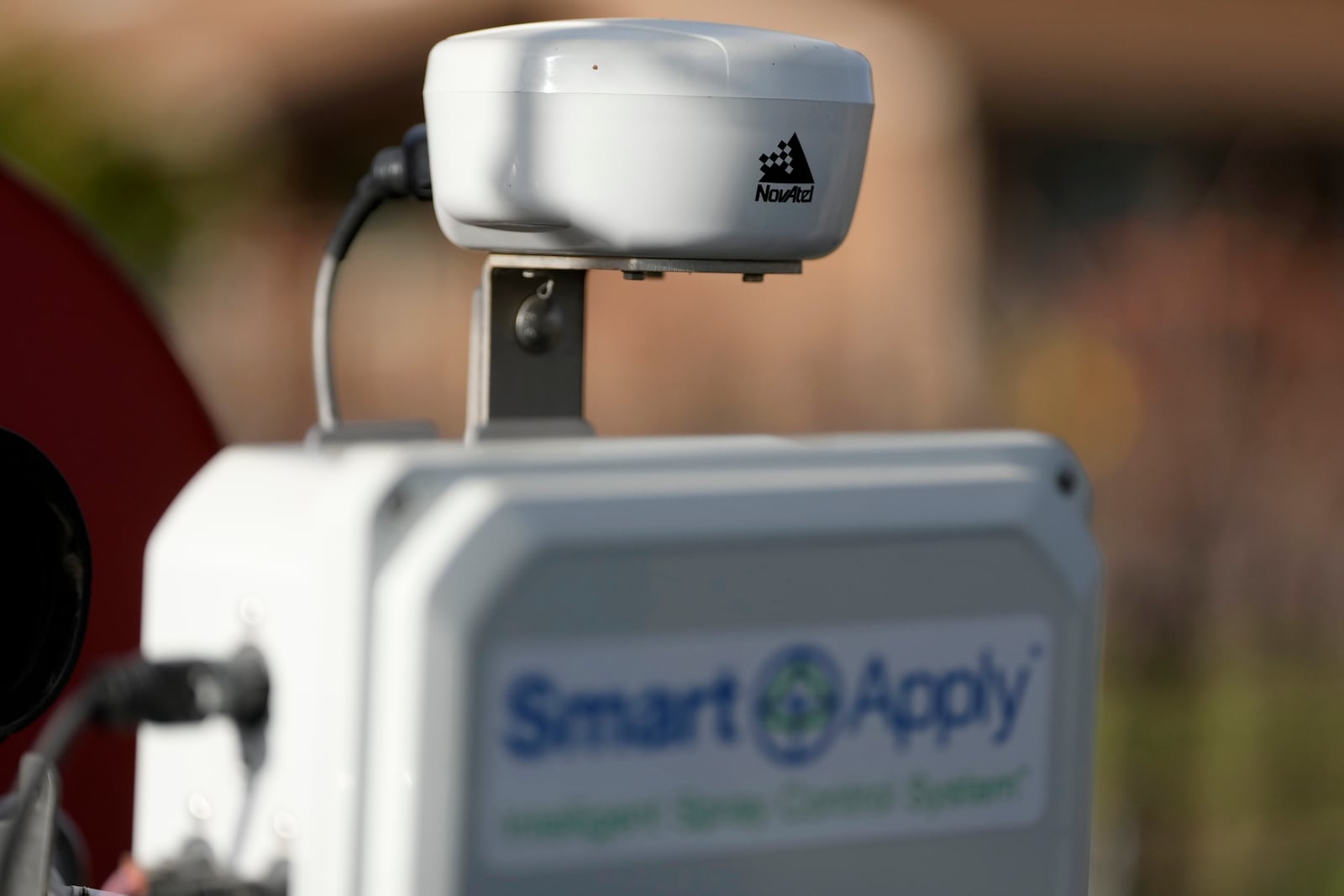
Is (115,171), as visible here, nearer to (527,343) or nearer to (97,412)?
(97,412)

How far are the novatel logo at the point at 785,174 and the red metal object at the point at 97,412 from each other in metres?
0.56

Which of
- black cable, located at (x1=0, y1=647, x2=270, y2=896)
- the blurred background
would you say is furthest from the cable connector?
the blurred background

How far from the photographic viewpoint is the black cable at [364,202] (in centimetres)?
103

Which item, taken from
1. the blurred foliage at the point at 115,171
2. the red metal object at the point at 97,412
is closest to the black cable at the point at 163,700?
the red metal object at the point at 97,412

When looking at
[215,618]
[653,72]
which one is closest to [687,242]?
[653,72]

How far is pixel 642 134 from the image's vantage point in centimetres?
89

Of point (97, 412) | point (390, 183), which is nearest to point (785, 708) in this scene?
point (390, 183)

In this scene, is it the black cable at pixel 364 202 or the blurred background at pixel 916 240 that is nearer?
the black cable at pixel 364 202

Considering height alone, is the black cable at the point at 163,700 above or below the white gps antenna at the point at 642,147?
below

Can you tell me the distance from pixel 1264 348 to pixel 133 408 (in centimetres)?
362

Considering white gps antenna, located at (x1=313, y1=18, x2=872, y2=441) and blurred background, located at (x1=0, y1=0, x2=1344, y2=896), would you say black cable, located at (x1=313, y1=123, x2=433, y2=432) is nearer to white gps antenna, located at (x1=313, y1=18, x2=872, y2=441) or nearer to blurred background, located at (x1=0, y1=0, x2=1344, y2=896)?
white gps antenna, located at (x1=313, y1=18, x2=872, y2=441)

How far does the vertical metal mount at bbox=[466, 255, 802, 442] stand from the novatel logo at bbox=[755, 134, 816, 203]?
0.05 meters

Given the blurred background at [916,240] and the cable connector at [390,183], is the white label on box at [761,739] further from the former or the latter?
the blurred background at [916,240]

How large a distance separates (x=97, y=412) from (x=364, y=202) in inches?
12.7
